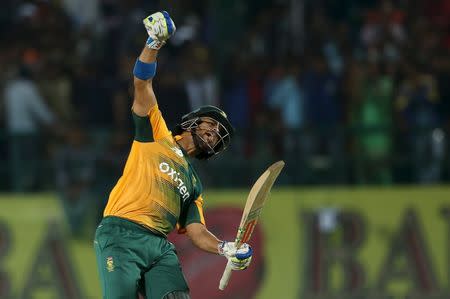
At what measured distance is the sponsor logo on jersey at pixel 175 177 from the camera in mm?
9094

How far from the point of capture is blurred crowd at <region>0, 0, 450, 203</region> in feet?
48.1

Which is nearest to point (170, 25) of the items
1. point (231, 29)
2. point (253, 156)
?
point (253, 156)

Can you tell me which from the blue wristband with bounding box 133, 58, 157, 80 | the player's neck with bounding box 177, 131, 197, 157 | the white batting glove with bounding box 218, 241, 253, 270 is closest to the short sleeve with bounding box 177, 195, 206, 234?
the player's neck with bounding box 177, 131, 197, 157

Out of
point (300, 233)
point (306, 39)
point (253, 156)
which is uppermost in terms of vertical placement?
point (306, 39)

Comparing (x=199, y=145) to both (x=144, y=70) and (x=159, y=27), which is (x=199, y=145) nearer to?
(x=144, y=70)

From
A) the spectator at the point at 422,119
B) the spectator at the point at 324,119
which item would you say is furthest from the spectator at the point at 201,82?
the spectator at the point at 422,119

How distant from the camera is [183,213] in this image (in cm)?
930

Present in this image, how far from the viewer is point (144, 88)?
29.3 feet

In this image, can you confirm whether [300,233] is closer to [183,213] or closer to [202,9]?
[202,9]

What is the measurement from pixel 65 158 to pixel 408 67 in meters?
4.10

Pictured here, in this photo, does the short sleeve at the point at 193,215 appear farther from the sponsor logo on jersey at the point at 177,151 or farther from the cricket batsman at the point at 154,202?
the sponsor logo on jersey at the point at 177,151

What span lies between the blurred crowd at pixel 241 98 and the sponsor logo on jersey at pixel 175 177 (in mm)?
5355

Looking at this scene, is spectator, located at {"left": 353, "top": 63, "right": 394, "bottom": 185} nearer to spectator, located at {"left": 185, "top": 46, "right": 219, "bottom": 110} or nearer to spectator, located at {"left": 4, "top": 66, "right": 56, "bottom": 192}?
spectator, located at {"left": 185, "top": 46, "right": 219, "bottom": 110}

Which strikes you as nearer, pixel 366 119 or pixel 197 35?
pixel 366 119
